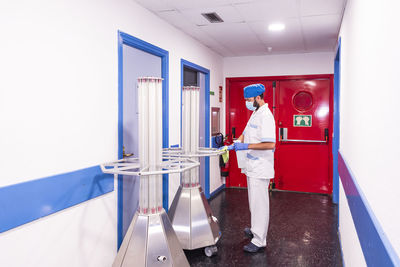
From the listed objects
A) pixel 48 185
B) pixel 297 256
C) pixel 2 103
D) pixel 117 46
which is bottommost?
pixel 297 256

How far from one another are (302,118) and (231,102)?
1.37 m

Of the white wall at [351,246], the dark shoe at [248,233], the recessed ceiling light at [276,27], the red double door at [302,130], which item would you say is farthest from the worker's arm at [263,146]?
the red double door at [302,130]

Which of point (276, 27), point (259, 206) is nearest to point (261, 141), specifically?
point (259, 206)

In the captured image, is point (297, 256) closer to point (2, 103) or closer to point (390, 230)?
point (390, 230)

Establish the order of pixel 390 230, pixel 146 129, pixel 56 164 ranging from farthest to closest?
pixel 146 129
pixel 56 164
pixel 390 230

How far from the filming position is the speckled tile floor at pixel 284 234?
3.02 m

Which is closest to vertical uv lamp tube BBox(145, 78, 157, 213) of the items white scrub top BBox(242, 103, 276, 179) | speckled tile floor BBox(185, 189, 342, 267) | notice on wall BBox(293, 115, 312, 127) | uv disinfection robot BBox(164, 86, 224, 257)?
uv disinfection robot BBox(164, 86, 224, 257)

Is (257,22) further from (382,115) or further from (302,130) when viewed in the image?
(382,115)

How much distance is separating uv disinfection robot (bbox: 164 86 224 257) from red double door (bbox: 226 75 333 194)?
298 centimetres

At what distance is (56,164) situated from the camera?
211cm

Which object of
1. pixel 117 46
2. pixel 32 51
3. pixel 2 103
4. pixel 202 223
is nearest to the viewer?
pixel 2 103

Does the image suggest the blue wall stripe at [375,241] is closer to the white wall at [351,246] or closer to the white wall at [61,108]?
the white wall at [351,246]

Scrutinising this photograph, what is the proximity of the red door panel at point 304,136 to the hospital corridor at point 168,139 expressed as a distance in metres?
Answer: 0.45

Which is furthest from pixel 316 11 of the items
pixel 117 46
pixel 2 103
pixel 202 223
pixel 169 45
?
pixel 2 103
